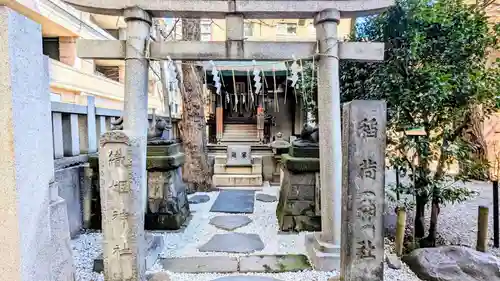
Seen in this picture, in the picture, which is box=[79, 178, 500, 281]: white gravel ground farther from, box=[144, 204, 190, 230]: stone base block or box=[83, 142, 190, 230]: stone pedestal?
box=[83, 142, 190, 230]: stone pedestal

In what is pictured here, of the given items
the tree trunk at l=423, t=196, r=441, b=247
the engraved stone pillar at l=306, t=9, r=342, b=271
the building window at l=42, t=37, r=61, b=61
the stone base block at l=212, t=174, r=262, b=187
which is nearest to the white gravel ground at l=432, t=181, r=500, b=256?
the tree trunk at l=423, t=196, r=441, b=247

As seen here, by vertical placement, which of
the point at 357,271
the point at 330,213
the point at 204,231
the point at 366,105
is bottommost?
the point at 204,231

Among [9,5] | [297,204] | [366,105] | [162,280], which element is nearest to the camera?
[9,5]

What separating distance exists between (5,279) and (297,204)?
11.8 ft

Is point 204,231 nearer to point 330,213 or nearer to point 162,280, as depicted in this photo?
point 162,280

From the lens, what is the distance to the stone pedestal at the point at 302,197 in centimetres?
434

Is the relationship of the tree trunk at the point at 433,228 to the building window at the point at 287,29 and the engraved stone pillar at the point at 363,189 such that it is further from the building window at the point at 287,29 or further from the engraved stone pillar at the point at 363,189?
the building window at the point at 287,29

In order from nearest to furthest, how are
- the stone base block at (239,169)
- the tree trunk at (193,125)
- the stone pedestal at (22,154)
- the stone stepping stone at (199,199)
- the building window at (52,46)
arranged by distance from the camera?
the stone pedestal at (22,154) → the stone stepping stone at (199,199) → the tree trunk at (193,125) → the stone base block at (239,169) → the building window at (52,46)

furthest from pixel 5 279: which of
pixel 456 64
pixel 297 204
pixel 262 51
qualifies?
pixel 456 64

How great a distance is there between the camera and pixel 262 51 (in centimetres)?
359

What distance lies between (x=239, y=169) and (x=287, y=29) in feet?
34.0

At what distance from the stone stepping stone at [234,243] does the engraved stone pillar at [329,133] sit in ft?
2.82

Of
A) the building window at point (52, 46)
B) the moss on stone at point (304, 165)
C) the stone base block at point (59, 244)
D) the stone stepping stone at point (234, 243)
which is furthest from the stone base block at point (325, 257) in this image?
the building window at point (52, 46)

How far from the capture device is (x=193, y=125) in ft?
23.7
